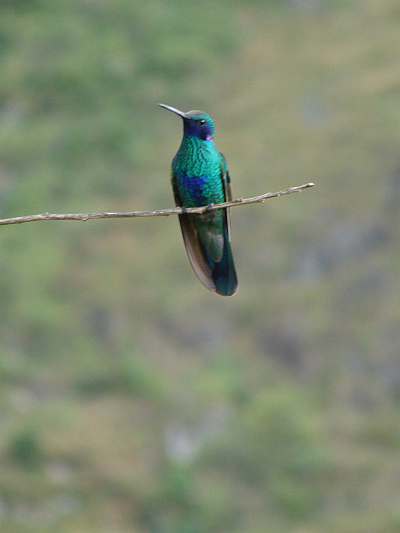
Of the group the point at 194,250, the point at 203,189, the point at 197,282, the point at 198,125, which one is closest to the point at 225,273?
the point at 194,250

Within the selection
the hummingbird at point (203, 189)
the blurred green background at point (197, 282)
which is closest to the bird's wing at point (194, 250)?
the hummingbird at point (203, 189)

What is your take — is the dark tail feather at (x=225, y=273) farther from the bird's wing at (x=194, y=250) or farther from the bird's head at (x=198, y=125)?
the bird's head at (x=198, y=125)

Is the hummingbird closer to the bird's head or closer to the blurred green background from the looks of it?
the bird's head

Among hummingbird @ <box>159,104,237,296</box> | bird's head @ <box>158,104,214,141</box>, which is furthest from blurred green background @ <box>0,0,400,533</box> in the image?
bird's head @ <box>158,104,214,141</box>

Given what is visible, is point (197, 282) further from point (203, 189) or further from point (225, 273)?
point (225, 273)

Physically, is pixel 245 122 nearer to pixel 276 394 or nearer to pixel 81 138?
pixel 81 138

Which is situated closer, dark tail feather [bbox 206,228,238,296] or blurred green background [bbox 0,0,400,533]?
dark tail feather [bbox 206,228,238,296]

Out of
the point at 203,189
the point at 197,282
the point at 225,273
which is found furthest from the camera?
the point at 197,282
